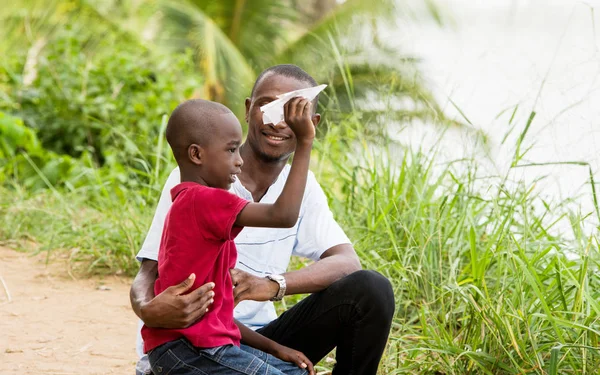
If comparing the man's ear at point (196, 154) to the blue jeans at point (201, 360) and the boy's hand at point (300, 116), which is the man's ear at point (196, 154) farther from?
the blue jeans at point (201, 360)

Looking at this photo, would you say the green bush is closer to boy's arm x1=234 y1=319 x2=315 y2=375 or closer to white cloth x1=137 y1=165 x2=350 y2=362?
white cloth x1=137 y1=165 x2=350 y2=362

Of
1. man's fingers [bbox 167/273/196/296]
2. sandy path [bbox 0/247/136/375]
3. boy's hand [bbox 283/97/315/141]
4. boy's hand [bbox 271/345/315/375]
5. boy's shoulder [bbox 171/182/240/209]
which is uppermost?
boy's hand [bbox 283/97/315/141]

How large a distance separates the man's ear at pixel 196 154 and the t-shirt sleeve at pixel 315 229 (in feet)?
2.19

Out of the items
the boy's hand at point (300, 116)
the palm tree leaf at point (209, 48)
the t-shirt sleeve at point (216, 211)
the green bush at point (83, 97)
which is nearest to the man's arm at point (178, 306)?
the t-shirt sleeve at point (216, 211)

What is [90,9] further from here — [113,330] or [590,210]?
[590,210]

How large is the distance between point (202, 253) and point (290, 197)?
283mm

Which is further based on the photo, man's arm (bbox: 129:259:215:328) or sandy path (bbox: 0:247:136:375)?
sandy path (bbox: 0:247:136:375)

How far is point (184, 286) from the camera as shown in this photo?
206 centimetres

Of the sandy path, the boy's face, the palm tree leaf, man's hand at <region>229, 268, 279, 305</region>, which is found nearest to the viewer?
the boy's face

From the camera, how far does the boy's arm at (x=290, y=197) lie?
1976 mm

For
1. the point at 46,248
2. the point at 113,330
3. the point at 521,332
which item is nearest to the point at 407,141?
the point at 521,332

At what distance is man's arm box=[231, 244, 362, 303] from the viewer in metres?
2.33

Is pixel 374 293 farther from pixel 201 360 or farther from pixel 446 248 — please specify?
pixel 446 248

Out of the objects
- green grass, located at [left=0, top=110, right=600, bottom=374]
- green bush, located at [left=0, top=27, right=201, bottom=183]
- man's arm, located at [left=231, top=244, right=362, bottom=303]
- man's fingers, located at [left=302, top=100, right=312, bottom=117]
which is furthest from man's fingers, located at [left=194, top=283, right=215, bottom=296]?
green bush, located at [left=0, top=27, right=201, bottom=183]
